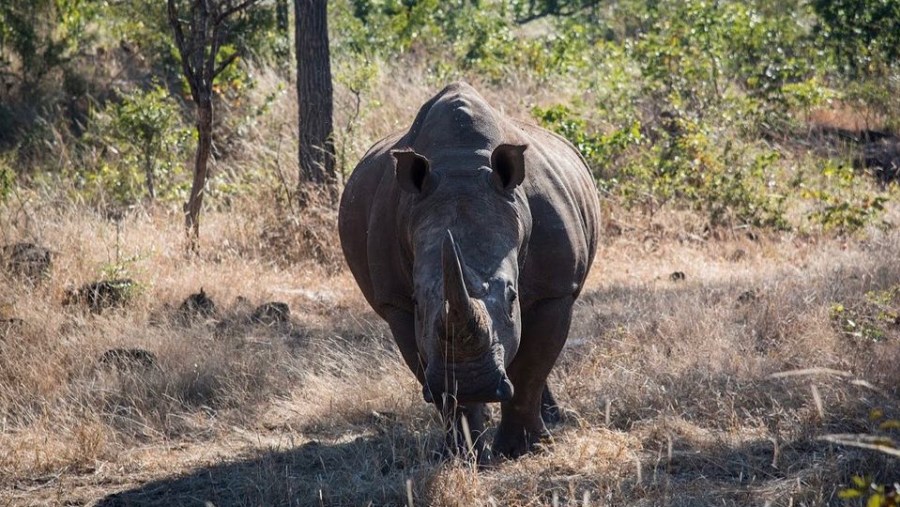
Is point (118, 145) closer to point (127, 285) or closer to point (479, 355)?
point (127, 285)

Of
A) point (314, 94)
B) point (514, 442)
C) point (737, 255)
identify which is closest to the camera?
point (514, 442)

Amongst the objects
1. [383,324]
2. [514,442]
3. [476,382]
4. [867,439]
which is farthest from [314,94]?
[867,439]

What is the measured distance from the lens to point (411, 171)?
5320 mm

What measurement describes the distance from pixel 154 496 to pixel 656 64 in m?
9.79

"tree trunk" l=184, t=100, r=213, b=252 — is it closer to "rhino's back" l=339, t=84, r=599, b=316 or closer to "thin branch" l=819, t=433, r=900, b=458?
"rhino's back" l=339, t=84, r=599, b=316

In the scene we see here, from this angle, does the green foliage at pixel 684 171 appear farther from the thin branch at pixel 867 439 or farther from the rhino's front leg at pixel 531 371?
the thin branch at pixel 867 439

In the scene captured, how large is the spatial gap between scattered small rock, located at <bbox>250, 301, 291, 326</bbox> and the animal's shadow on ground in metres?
2.53

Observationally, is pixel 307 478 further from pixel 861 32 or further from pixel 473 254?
pixel 861 32

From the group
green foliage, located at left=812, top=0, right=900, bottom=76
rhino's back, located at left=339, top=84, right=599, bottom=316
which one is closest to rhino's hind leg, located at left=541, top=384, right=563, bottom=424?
rhino's back, located at left=339, top=84, right=599, bottom=316

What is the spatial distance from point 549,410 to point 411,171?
2.08m

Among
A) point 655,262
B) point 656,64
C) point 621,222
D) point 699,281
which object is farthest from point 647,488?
point 656,64

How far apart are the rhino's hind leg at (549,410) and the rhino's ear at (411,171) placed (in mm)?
1881

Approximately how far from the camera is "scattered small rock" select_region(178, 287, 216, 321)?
870 cm

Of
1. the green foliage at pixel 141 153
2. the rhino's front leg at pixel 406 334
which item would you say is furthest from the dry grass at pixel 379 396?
the green foliage at pixel 141 153
